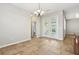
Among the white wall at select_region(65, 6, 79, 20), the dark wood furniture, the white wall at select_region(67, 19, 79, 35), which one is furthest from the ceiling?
the dark wood furniture

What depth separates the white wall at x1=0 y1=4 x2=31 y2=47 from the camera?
165 cm

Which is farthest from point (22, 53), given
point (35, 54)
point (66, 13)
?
point (66, 13)

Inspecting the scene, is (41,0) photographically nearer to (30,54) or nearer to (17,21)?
(17,21)

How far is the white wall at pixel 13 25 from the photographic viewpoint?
165cm

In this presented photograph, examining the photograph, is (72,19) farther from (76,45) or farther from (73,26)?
(76,45)

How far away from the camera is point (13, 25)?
175 centimetres

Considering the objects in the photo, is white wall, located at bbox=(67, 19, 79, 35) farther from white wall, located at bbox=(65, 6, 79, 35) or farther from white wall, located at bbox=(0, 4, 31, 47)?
white wall, located at bbox=(0, 4, 31, 47)

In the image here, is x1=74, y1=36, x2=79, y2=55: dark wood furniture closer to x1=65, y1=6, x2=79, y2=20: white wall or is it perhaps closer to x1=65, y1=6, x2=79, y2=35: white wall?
x1=65, y1=6, x2=79, y2=35: white wall

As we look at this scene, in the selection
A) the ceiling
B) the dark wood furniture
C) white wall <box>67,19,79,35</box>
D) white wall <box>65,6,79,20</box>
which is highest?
the ceiling

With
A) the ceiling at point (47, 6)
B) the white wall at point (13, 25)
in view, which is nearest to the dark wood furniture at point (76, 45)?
the ceiling at point (47, 6)

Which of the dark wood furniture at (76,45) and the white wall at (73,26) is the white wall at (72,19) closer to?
the white wall at (73,26)

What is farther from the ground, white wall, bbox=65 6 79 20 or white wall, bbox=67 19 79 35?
white wall, bbox=65 6 79 20

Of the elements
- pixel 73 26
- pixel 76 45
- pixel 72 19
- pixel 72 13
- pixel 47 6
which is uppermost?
pixel 47 6

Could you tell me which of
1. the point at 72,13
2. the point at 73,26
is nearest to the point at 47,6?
the point at 72,13
